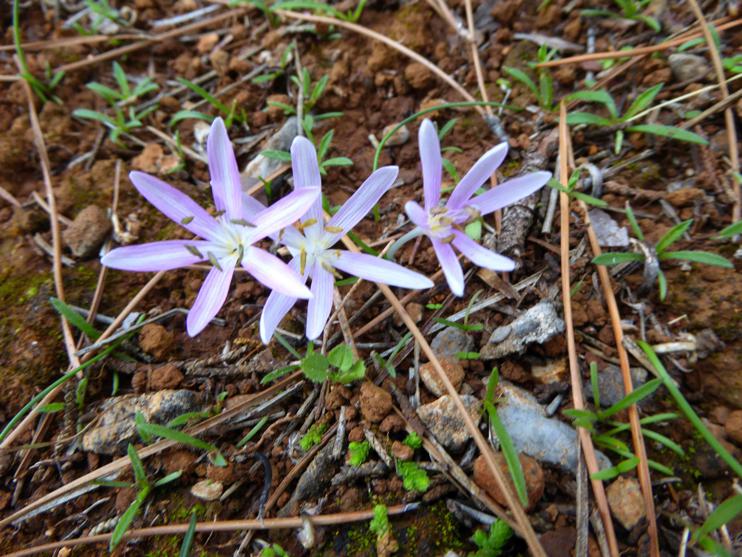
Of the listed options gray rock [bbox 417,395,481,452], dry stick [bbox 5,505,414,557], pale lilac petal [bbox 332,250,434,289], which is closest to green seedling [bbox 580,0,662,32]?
pale lilac petal [bbox 332,250,434,289]

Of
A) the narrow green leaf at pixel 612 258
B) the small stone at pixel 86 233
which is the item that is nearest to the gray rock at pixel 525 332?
the narrow green leaf at pixel 612 258

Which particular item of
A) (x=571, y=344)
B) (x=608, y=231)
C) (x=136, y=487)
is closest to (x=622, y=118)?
(x=608, y=231)

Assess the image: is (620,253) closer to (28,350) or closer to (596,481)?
(596,481)

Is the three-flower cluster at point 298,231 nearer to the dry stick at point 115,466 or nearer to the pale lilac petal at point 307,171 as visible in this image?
Result: the pale lilac petal at point 307,171

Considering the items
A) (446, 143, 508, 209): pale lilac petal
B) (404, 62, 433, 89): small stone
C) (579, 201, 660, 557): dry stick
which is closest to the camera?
(579, 201, 660, 557): dry stick

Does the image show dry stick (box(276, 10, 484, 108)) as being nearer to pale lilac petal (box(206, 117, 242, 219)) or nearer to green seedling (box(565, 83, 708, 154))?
green seedling (box(565, 83, 708, 154))

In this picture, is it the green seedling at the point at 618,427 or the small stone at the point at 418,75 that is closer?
the green seedling at the point at 618,427

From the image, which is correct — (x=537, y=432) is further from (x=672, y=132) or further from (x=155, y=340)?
(x=155, y=340)
